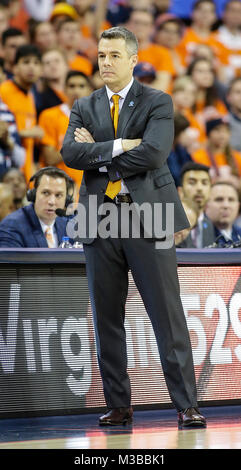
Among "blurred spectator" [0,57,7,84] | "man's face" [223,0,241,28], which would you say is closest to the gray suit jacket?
"blurred spectator" [0,57,7,84]

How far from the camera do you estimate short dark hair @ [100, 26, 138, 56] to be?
3.86 m

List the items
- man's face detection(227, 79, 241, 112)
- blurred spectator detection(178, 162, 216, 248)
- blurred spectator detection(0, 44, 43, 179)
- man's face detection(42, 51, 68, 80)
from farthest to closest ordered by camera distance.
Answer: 1. man's face detection(227, 79, 241, 112)
2. man's face detection(42, 51, 68, 80)
3. blurred spectator detection(0, 44, 43, 179)
4. blurred spectator detection(178, 162, 216, 248)

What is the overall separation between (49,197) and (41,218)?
0.54ft

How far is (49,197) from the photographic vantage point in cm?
566

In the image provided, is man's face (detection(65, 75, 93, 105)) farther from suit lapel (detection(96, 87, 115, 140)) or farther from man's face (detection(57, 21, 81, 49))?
suit lapel (detection(96, 87, 115, 140))

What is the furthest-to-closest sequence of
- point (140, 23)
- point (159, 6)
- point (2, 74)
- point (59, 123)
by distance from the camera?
point (159, 6) < point (140, 23) < point (59, 123) < point (2, 74)

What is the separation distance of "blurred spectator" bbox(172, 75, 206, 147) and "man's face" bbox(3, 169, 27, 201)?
108 inches

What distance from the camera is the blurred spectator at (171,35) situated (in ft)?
32.7

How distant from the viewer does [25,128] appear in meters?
7.73

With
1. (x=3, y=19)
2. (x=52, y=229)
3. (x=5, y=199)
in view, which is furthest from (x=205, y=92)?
(x=52, y=229)

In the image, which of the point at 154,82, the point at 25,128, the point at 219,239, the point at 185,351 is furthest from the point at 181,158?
the point at 185,351

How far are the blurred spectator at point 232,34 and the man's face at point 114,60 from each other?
6.92 metres

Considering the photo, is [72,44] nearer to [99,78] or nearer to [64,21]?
[64,21]

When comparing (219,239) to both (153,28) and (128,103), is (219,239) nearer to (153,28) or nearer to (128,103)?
(128,103)
